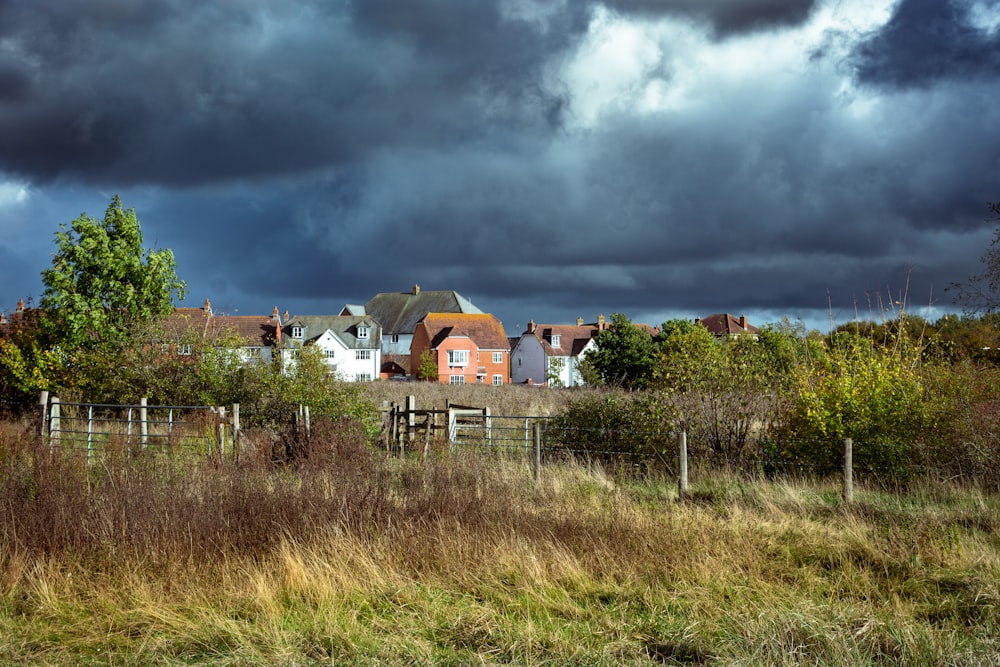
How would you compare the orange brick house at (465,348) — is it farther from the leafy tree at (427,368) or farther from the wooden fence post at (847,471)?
the wooden fence post at (847,471)

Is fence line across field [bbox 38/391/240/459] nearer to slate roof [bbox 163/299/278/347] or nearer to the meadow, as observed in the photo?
the meadow

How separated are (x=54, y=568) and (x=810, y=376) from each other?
524 inches

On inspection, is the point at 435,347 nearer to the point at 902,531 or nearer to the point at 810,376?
the point at 810,376

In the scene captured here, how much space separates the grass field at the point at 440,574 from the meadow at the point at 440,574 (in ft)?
0.09

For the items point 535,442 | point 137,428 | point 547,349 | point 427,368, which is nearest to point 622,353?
point 427,368

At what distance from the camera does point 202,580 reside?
803cm

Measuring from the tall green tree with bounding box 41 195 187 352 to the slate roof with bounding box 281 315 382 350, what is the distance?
5250cm

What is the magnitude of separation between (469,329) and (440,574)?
258 ft

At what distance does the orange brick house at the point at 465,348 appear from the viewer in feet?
274

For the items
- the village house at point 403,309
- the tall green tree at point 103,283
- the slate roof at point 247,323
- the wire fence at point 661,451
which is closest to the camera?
the wire fence at point 661,451

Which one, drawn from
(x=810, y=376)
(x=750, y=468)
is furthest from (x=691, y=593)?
(x=810, y=376)

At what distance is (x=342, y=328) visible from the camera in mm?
90438

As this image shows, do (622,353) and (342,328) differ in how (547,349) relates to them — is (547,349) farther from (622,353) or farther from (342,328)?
(622,353)

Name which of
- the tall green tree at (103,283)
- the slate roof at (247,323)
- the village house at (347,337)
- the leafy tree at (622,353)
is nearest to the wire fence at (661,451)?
the tall green tree at (103,283)
